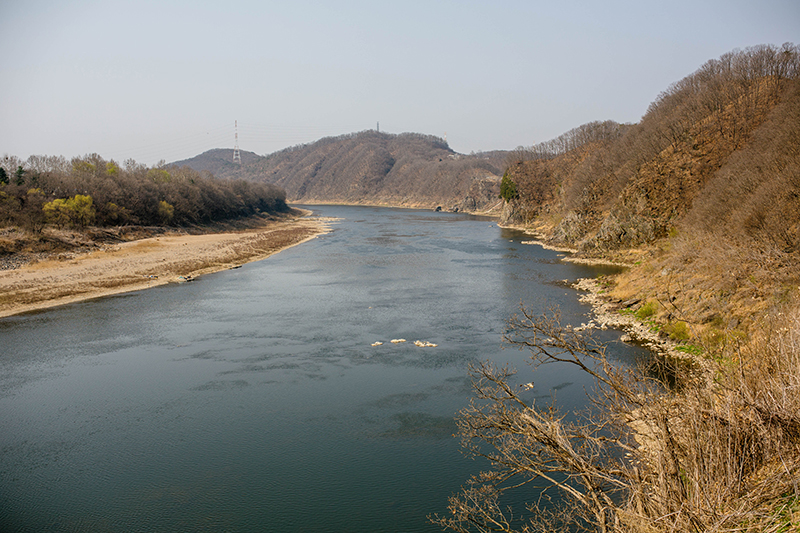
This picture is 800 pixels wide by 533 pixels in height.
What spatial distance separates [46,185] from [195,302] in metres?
37.1

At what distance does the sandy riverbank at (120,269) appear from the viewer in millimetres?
30703

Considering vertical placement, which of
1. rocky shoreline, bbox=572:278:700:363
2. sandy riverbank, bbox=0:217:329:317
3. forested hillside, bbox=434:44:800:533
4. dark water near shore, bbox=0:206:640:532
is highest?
forested hillside, bbox=434:44:800:533

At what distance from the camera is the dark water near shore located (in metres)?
11.2

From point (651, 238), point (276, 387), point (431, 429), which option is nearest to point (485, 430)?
point (431, 429)

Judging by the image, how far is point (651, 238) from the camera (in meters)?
40.0

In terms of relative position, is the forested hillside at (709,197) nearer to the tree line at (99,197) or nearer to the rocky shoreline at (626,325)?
the rocky shoreline at (626,325)

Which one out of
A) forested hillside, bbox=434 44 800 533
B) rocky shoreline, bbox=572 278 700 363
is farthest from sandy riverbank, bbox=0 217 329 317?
rocky shoreline, bbox=572 278 700 363

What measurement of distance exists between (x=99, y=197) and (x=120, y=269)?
78.6 feet

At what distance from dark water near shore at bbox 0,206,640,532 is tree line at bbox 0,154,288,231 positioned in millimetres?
25871

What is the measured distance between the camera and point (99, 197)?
57406 mm

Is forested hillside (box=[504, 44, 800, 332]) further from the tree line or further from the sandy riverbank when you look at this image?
the tree line

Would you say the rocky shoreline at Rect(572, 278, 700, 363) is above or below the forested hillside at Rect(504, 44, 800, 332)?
below

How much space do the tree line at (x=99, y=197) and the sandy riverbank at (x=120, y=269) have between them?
19.4 ft

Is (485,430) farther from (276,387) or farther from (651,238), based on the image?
(651,238)
